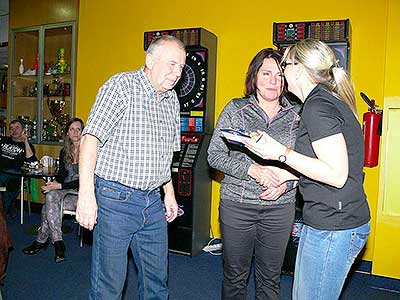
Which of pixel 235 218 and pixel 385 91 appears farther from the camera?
pixel 385 91

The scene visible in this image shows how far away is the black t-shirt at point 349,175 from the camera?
1.40 meters

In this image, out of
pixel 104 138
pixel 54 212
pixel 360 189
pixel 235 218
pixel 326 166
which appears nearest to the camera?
pixel 326 166

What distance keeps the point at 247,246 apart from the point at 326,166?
2.78 ft

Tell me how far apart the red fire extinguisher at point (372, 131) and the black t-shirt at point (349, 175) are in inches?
76.0

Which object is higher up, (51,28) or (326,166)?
(51,28)

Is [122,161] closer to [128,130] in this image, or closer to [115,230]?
[128,130]

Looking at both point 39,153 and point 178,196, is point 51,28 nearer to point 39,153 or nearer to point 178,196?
point 39,153

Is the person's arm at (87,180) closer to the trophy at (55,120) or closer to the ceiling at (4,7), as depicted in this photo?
the trophy at (55,120)

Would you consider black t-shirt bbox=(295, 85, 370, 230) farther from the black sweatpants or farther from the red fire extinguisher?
the red fire extinguisher

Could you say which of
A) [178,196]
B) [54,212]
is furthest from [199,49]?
[54,212]

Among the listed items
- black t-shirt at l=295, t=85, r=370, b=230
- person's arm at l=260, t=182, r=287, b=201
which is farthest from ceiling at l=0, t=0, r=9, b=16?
black t-shirt at l=295, t=85, r=370, b=230

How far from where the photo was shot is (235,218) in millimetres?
2037

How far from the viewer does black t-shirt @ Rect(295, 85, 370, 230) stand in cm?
140

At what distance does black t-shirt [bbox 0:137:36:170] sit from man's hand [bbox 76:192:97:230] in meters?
3.80
